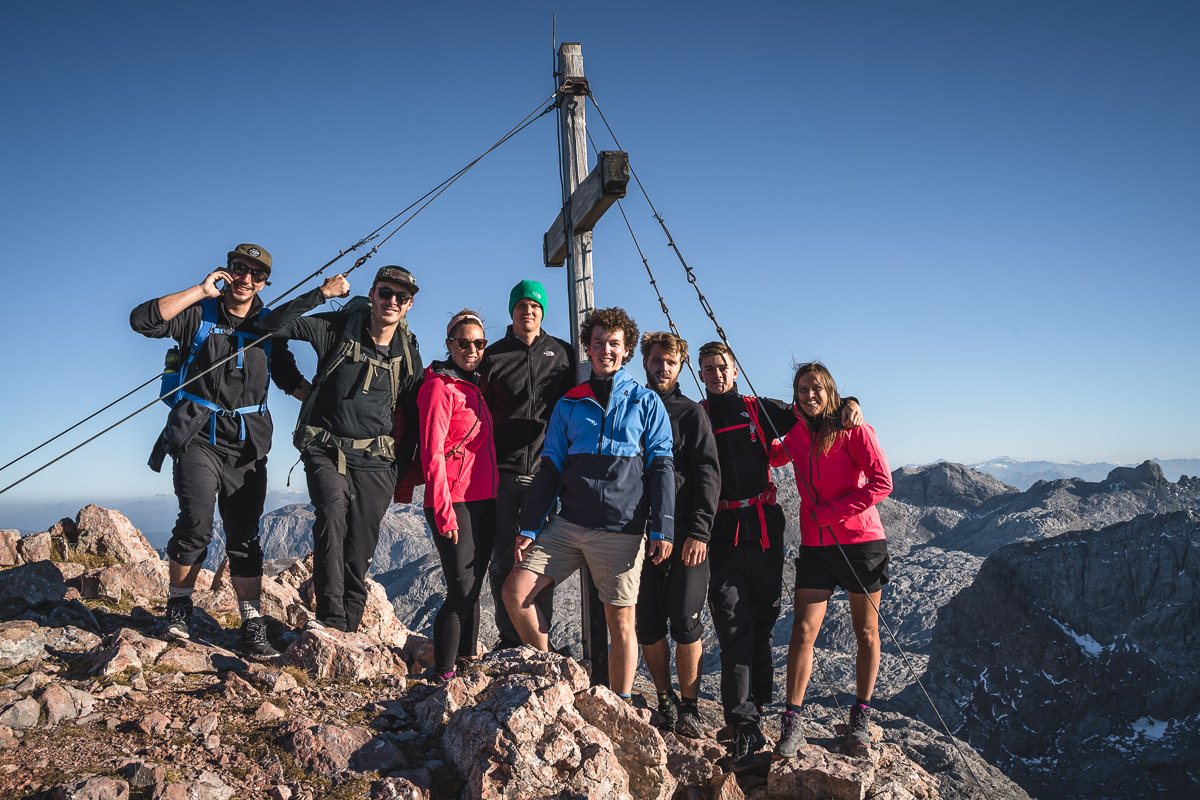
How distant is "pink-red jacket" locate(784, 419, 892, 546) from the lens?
5.41 metres

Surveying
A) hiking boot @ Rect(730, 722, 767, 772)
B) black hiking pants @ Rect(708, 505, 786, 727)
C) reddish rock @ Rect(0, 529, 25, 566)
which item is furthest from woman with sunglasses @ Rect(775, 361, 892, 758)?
reddish rock @ Rect(0, 529, 25, 566)

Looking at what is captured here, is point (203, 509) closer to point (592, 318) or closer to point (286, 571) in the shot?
point (592, 318)

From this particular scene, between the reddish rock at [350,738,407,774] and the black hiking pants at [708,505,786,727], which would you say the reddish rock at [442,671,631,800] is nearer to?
the reddish rock at [350,738,407,774]

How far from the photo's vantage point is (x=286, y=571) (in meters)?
9.74

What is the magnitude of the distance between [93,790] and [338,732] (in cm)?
112

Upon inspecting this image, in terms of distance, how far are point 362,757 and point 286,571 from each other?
21.4 feet

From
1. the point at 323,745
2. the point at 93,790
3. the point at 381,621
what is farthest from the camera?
the point at 381,621

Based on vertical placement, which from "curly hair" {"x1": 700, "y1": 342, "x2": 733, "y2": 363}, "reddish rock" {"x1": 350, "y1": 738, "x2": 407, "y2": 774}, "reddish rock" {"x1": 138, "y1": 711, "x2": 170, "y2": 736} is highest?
"curly hair" {"x1": 700, "y1": 342, "x2": 733, "y2": 363}

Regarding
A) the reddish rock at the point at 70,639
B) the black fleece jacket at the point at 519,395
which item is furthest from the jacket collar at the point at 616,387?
the reddish rock at the point at 70,639

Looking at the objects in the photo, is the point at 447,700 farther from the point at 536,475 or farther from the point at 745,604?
the point at 745,604

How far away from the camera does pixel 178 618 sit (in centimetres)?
566

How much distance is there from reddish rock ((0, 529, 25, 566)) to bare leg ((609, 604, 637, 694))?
26.4 ft

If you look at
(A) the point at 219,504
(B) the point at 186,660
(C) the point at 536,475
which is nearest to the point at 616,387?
(C) the point at 536,475

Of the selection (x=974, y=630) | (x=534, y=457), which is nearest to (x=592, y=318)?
(x=534, y=457)
